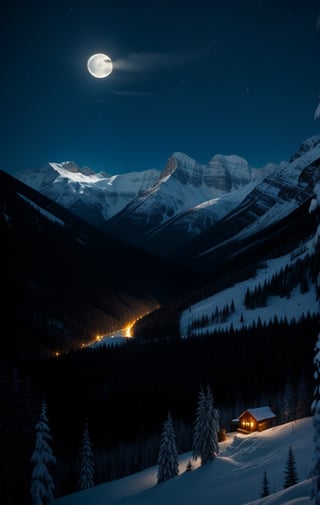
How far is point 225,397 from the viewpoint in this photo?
8375cm

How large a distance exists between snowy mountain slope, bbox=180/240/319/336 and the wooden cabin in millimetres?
58193

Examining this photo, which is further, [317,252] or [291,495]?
[291,495]

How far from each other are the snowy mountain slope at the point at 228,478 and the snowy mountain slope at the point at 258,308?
69200 millimetres

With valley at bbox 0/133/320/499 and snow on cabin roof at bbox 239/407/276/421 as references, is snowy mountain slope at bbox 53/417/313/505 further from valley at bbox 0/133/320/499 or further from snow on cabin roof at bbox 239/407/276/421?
valley at bbox 0/133/320/499

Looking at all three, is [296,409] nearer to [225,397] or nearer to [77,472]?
[225,397]

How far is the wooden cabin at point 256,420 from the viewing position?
53644 mm

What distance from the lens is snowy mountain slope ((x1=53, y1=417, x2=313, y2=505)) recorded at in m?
32.8

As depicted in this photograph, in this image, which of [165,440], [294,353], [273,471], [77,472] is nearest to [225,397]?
[294,353]

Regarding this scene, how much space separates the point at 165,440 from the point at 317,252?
145 ft

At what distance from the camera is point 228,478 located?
37406 millimetres

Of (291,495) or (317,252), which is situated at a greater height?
(317,252)

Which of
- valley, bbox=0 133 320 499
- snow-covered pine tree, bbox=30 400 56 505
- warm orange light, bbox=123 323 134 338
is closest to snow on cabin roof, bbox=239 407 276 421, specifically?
valley, bbox=0 133 320 499

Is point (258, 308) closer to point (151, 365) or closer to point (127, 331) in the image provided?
point (151, 365)

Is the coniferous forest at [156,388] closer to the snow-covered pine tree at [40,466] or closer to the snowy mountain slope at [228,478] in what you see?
the snowy mountain slope at [228,478]
